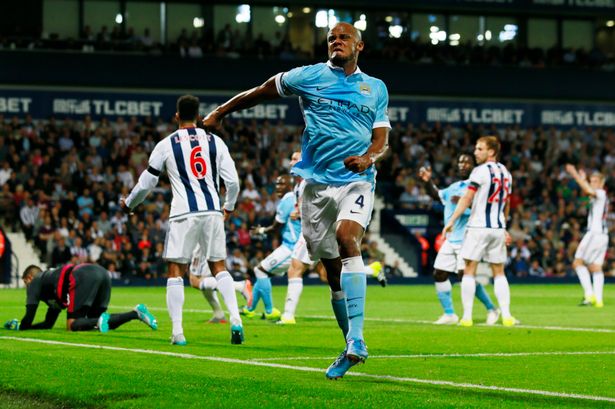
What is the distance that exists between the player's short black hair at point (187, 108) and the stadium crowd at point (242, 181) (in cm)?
2093

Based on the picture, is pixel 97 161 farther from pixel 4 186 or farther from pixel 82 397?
pixel 82 397

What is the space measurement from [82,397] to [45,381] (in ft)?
3.03

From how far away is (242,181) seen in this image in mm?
40062

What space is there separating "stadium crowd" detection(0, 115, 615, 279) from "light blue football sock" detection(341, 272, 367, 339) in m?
24.7

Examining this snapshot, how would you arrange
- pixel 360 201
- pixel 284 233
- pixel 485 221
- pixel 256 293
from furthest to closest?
pixel 256 293 < pixel 284 233 < pixel 485 221 < pixel 360 201

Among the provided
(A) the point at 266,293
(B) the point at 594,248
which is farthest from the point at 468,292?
(B) the point at 594,248

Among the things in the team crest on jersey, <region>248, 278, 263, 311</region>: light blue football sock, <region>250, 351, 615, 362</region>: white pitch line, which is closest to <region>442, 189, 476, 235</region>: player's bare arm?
<region>248, 278, 263, 311</region>: light blue football sock

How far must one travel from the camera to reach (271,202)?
38.5 meters

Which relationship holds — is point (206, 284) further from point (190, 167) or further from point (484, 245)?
point (484, 245)

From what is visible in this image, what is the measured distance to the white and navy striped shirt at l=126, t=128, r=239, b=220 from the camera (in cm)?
1277

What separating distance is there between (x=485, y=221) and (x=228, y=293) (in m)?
5.37

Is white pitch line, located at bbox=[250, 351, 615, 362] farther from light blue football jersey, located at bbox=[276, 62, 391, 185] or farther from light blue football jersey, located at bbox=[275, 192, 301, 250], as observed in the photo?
light blue football jersey, located at bbox=[275, 192, 301, 250]

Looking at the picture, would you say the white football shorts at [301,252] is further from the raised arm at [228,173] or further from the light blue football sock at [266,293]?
the raised arm at [228,173]

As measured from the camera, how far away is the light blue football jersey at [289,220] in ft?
59.5
